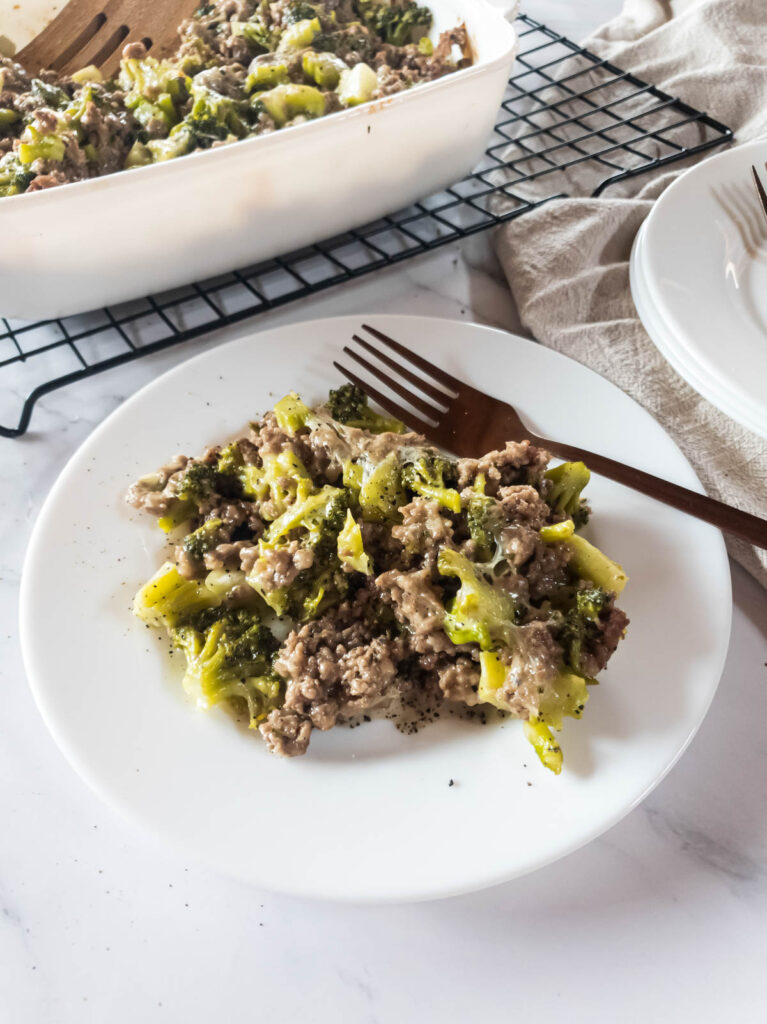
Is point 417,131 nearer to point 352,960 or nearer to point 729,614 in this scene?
point 729,614

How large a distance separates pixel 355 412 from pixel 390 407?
0.24 ft

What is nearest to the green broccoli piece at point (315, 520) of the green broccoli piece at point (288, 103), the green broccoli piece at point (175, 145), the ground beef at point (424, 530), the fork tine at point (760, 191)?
the ground beef at point (424, 530)

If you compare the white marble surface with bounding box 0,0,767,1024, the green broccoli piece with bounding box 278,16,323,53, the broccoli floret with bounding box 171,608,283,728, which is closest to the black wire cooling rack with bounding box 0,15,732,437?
the green broccoli piece with bounding box 278,16,323,53

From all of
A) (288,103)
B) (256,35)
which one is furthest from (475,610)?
(256,35)

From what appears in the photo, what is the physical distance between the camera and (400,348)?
5.52 feet

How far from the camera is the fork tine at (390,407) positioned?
1634mm

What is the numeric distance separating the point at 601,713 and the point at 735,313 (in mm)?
1005

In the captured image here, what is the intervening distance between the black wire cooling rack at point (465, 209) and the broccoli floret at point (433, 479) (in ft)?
2.17

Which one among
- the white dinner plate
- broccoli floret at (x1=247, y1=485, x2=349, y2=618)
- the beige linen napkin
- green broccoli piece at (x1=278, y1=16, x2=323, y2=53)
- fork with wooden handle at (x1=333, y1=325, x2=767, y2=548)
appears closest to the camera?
the white dinner plate

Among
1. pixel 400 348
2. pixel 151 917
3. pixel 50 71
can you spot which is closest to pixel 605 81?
pixel 400 348

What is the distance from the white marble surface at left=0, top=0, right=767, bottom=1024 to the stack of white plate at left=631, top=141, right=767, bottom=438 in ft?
2.16

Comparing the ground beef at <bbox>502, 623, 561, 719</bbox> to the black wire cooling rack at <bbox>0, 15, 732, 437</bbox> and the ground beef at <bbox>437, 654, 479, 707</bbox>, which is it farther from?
the black wire cooling rack at <bbox>0, 15, 732, 437</bbox>

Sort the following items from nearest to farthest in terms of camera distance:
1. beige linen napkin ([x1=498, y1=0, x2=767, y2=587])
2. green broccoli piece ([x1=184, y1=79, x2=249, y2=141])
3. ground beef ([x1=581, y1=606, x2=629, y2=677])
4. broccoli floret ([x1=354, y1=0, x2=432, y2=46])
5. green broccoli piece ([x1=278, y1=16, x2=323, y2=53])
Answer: ground beef ([x1=581, y1=606, x2=629, y2=677]) < beige linen napkin ([x1=498, y1=0, x2=767, y2=587]) < green broccoli piece ([x1=184, y1=79, x2=249, y2=141]) < green broccoli piece ([x1=278, y1=16, x2=323, y2=53]) < broccoli floret ([x1=354, y1=0, x2=432, y2=46])

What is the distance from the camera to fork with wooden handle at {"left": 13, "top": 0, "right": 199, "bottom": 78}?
213 centimetres
